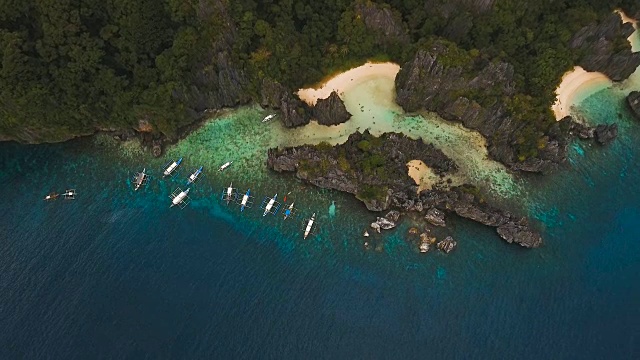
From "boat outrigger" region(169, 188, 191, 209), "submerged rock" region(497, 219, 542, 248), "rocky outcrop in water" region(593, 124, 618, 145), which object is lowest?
"boat outrigger" region(169, 188, 191, 209)

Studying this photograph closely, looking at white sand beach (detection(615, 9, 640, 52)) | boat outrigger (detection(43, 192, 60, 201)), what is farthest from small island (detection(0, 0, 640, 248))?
boat outrigger (detection(43, 192, 60, 201))

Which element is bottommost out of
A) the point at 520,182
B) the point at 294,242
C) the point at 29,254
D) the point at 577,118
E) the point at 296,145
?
the point at 29,254

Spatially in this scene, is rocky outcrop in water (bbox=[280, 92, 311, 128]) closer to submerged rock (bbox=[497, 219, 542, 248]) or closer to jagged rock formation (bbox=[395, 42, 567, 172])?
jagged rock formation (bbox=[395, 42, 567, 172])

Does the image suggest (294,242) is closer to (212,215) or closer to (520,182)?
(212,215)

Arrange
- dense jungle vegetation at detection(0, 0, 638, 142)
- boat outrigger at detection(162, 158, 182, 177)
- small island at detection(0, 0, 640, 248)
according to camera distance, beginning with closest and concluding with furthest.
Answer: dense jungle vegetation at detection(0, 0, 638, 142)
small island at detection(0, 0, 640, 248)
boat outrigger at detection(162, 158, 182, 177)

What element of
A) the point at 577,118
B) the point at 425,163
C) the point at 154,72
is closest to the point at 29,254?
the point at 154,72

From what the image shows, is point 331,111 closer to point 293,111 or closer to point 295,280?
point 293,111

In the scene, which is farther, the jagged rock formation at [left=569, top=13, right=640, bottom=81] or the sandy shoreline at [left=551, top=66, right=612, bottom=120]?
the sandy shoreline at [left=551, top=66, right=612, bottom=120]
